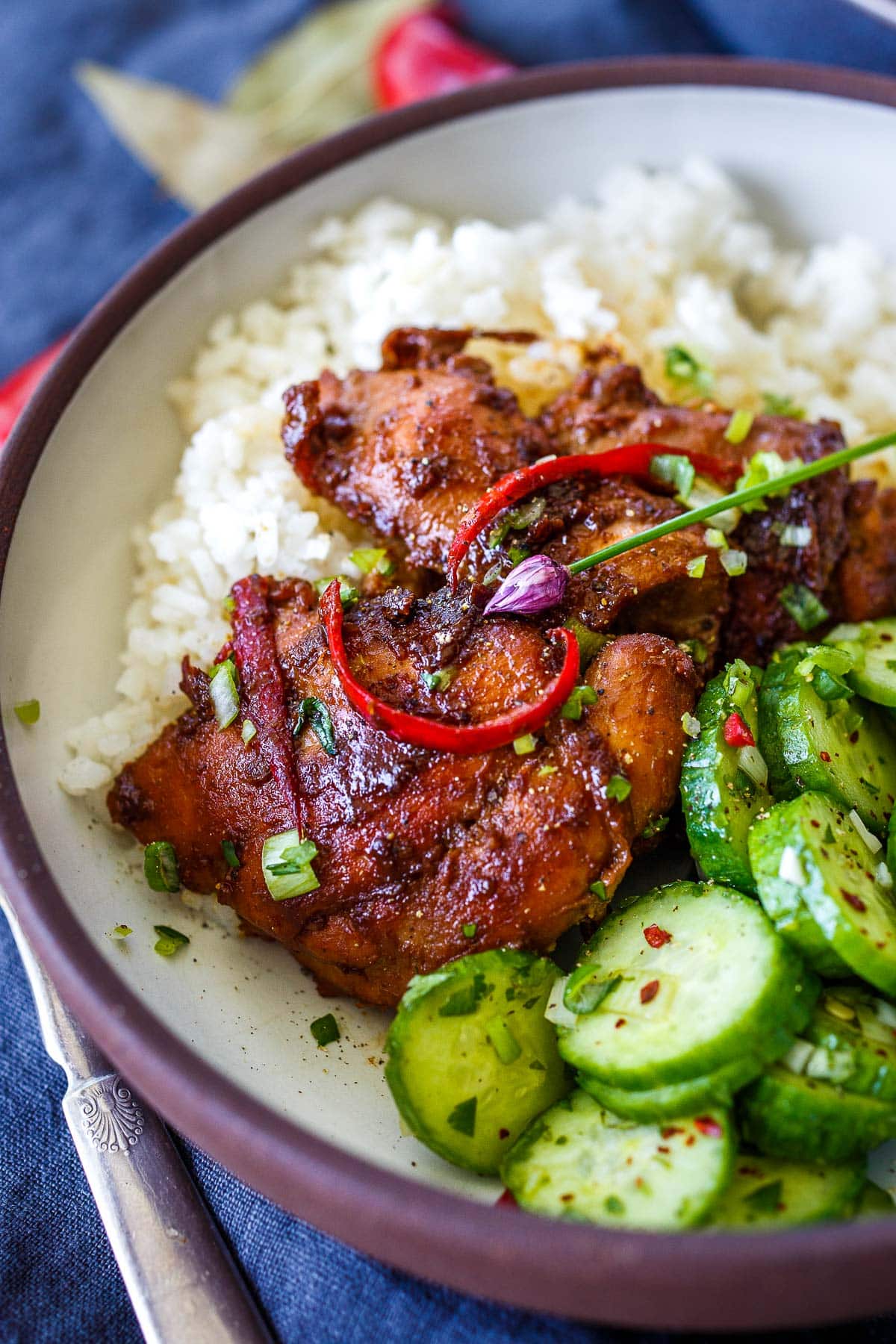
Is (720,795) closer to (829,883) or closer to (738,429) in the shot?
(829,883)

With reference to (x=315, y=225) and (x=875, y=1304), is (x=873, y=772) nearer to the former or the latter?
(x=875, y=1304)

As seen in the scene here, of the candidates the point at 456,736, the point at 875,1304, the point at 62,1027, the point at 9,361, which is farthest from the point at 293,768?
the point at 9,361

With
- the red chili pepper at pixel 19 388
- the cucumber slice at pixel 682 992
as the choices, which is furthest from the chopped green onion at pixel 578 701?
the red chili pepper at pixel 19 388

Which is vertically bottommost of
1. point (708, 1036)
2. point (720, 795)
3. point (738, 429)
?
point (708, 1036)

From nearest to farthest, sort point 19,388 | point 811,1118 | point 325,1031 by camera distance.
Result: point 811,1118
point 325,1031
point 19,388

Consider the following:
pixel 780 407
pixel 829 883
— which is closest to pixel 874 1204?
pixel 829 883
